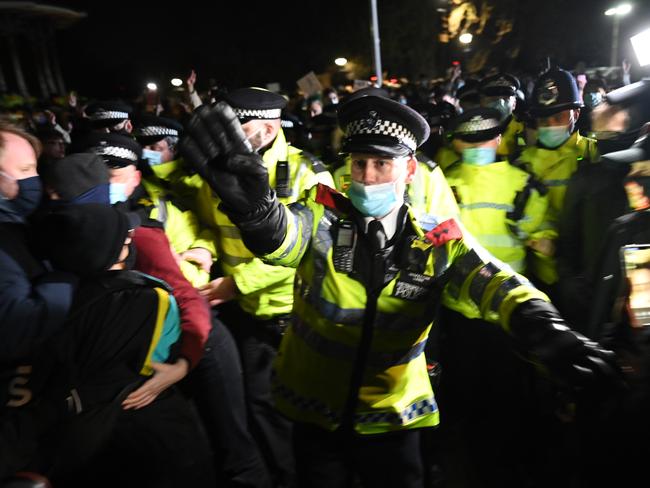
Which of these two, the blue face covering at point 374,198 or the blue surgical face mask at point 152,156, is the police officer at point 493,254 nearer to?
the blue face covering at point 374,198

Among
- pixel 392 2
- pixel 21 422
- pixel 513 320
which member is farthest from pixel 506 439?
pixel 392 2

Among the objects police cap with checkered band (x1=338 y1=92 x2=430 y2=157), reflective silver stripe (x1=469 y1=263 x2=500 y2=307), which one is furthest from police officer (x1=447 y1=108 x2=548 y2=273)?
reflective silver stripe (x1=469 y1=263 x2=500 y2=307)

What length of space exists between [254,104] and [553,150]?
276 cm

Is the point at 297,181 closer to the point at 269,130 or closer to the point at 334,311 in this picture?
the point at 269,130

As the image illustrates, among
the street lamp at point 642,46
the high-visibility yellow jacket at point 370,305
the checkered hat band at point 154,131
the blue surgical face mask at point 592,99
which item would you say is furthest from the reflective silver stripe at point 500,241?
the blue surgical face mask at point 592,99

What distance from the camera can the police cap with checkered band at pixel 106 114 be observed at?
5867 mm

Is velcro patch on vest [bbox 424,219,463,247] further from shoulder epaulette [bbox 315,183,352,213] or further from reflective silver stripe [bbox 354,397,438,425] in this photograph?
reflective silver stripe [bbox 354,397,438,425]

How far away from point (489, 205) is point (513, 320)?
2226 millimetres

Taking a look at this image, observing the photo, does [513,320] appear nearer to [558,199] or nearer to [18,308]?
[18,308]

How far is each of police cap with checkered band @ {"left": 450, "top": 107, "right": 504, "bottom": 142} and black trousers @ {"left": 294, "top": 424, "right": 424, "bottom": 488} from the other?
2.50m

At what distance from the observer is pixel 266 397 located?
11.7 feet

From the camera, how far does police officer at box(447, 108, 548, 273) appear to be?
12.8 feet

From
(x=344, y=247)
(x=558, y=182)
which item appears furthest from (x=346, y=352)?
(x=558, y=182)

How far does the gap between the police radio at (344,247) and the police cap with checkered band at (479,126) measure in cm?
221
